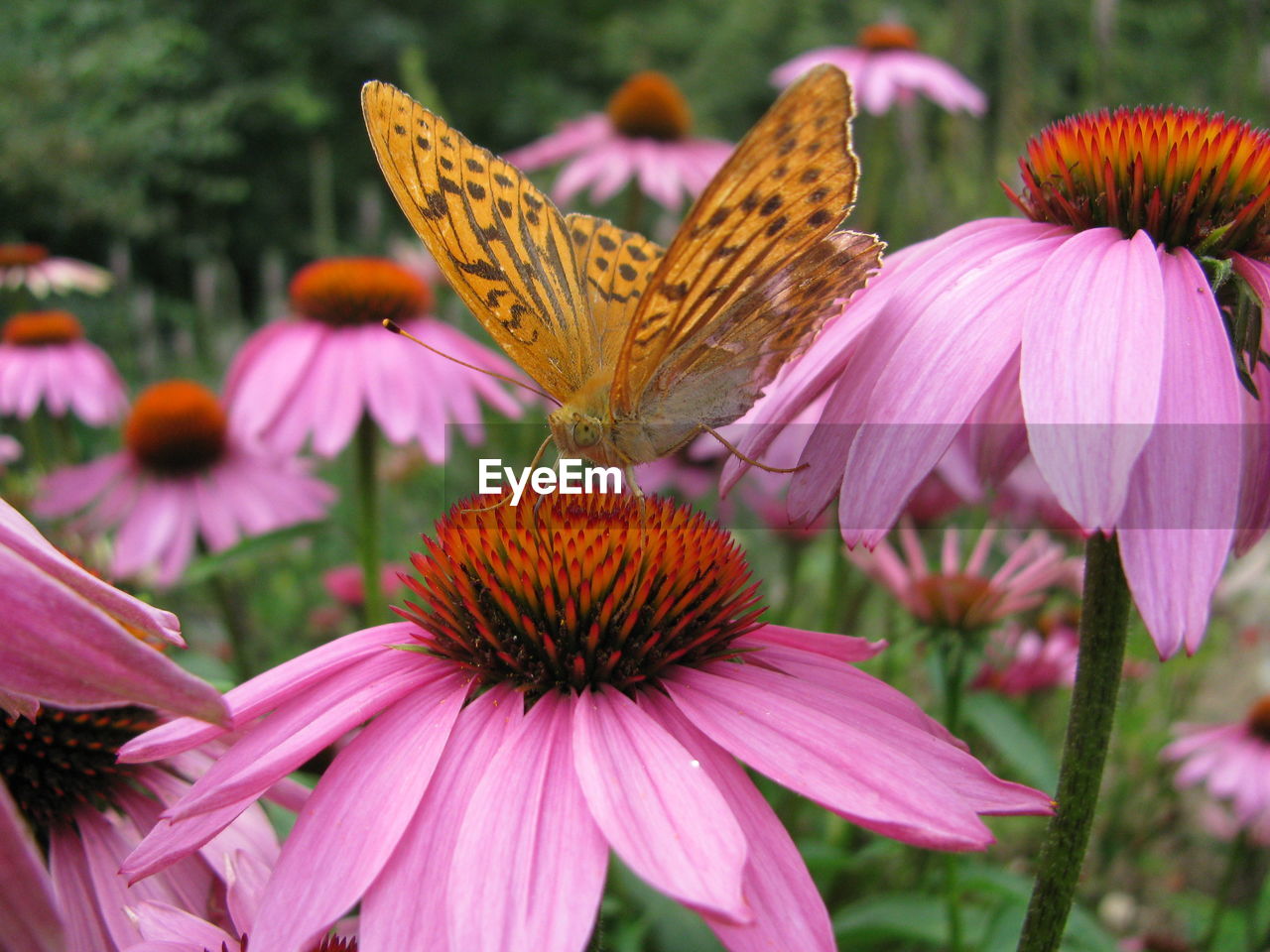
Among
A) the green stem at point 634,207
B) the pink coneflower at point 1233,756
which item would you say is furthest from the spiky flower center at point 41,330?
the pink coneflower at point 1233,756

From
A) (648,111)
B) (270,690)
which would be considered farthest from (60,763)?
(648,111)

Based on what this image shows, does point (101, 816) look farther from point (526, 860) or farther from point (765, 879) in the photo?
point (765, 879)

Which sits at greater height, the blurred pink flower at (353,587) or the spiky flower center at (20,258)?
the spiky flower center at (20,258)

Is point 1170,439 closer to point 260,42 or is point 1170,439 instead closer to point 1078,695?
point 1078,695

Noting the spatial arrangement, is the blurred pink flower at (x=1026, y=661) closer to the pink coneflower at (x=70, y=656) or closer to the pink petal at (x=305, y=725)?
the pink petal at (x=305, y=725)

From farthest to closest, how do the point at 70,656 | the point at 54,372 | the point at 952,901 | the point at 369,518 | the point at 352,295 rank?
the point at 54,372 → the point at 352,295 → the point at 369,518 → the point at 952,901 → the point at 70,656
